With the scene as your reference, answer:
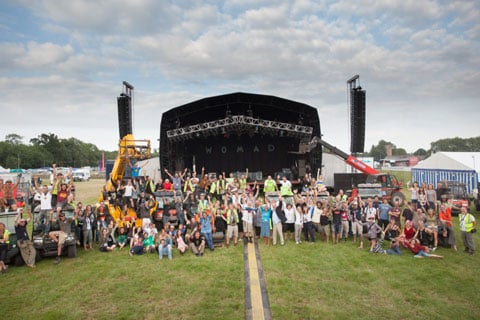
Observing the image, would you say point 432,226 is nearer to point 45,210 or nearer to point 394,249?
point 394,249

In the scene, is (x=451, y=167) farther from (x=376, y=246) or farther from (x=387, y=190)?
(x=376, y=246)

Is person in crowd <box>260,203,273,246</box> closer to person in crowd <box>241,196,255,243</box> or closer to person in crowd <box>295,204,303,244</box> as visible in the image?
person in crowd <box>241,196,255,243</box>

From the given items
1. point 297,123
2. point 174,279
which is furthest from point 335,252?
point 297,123

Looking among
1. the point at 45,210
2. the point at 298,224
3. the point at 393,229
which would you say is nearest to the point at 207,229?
the point at 298,224

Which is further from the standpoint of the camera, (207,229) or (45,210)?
(45,210)

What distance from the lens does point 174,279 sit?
21.4 feet

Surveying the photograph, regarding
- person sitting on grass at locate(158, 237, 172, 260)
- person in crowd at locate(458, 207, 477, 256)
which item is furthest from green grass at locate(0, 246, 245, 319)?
person in crowd at locate(458, 207, 477, 256)

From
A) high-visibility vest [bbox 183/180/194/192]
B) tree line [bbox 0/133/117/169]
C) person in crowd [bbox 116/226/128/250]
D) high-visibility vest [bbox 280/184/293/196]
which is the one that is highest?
tree line [bbox 0/133/117/169]

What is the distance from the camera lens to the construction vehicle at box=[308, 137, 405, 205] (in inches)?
491

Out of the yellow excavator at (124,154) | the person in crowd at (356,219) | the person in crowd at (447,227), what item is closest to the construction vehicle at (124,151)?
the yellow excavator at (124,154)

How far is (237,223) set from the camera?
922 cm

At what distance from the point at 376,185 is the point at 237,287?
917 centimetres

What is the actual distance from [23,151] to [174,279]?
7749 centimetres

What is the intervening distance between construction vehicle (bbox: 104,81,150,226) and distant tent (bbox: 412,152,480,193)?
58.7 feet
